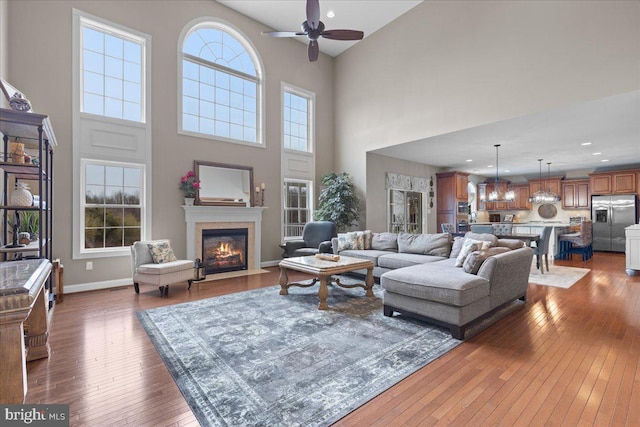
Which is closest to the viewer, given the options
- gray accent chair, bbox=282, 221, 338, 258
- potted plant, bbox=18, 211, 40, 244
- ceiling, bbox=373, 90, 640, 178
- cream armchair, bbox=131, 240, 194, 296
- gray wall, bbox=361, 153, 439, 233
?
potted plant, bbox=18, 211, 40, 244

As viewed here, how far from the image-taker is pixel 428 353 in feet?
8.38

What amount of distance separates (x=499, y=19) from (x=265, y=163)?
198 inches

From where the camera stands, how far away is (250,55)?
6.73 meters

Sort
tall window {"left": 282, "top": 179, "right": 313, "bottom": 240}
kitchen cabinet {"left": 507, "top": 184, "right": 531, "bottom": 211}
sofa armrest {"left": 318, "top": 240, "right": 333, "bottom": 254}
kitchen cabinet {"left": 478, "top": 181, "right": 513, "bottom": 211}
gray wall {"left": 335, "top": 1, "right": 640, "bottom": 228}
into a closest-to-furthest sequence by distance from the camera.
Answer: gray wall {"left": 335, "top": 1, "right": 640, "bottom": 228}, sofa armrest {"left": 318, "top": 240, "right": 333, "bottom": 254}, tall window {"left": 282, "top": 179, "right": 313, "bottom": 240}, kitchen cabinet {"left": 507, "top": 184, "right": 531, "bottom": 211}, kitchen cabinet {"left": 478, "top": 181, "right": 513, "bottom": 211}

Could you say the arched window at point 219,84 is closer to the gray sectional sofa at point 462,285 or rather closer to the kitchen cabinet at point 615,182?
the gray sectional sofa at point 462,285

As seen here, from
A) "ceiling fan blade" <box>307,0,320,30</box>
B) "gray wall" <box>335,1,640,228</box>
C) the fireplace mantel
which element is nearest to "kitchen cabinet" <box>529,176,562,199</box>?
Answer: "gray wall" <box>335,1,640,228</box>

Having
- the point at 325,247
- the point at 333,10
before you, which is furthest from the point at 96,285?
the point at 333,10

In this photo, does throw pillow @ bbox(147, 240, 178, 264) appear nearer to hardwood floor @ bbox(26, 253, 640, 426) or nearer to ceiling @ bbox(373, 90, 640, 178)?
hardwood floor @ bbox(26, 253, 640, 426)

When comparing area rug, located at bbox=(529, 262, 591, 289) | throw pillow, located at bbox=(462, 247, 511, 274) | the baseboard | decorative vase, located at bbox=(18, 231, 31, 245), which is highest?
decorative vase, located at bbox=(18, 231, 31, 245)

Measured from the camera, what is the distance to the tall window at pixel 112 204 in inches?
192

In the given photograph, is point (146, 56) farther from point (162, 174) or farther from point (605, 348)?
point (605, 348)

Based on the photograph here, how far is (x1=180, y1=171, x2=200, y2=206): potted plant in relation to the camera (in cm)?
558

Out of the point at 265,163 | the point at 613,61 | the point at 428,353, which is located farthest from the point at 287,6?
the point at 428,353

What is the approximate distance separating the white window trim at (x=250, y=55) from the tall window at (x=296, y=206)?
4.13 ft
